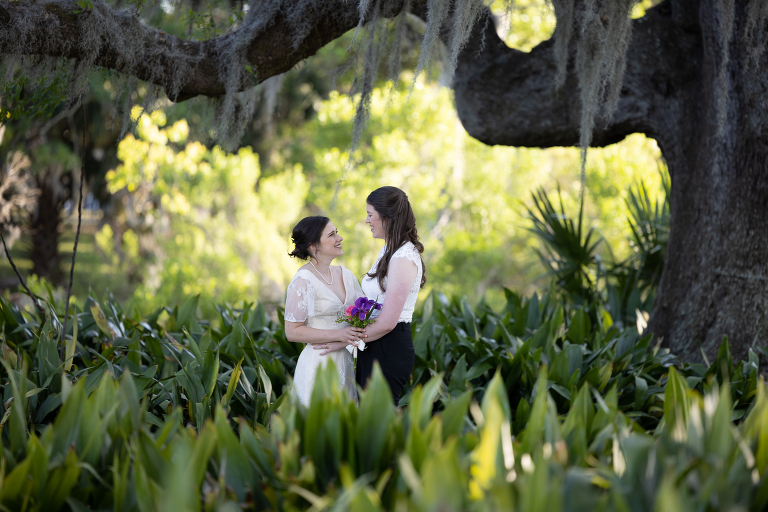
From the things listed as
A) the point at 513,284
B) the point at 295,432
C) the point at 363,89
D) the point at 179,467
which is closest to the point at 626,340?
the point at 363,89

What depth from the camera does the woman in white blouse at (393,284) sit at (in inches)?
107

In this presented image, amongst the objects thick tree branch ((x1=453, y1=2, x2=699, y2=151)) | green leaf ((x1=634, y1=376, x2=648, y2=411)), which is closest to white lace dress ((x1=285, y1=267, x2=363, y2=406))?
green leaf ((x1=634, y1=376, x2=648, y2=411))

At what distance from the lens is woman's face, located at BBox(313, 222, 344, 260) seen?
289cm

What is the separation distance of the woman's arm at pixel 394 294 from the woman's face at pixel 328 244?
339mm

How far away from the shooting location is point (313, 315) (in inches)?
113

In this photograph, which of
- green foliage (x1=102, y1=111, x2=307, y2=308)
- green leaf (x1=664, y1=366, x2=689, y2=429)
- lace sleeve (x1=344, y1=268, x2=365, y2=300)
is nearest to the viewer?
green leaf (x1=664, y1=366, x2=689, y2=429)

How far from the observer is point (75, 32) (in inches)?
118

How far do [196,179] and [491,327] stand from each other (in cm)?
836

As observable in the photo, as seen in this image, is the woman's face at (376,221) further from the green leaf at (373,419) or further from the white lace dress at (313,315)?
the green leaf at (373,419)

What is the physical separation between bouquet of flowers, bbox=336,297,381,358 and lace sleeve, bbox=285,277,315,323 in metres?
0.16

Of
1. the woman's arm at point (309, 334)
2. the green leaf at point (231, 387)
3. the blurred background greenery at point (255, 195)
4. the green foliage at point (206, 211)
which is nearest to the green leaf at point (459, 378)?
the woman's arm at point (309, 334)

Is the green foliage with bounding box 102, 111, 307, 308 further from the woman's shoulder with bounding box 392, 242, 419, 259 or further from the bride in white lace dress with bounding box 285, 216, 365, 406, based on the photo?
the woman's shoulder with bounding box 392, 242, 419, 259

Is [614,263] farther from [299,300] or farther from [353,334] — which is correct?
[299,300]

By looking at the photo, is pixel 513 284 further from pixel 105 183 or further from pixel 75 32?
pixel 75 32
